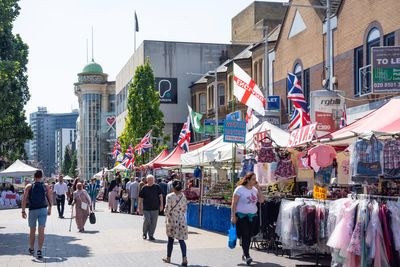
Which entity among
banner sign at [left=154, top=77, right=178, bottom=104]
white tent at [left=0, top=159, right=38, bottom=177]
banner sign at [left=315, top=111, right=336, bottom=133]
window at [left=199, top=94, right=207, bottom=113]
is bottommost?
white tent at [left=0, top=159, right=38, bottom=177]

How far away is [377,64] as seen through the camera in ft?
43.3

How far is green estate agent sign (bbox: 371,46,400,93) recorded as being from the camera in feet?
42.9

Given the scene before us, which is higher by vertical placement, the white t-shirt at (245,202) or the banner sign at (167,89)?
the banner sign at (167,89)

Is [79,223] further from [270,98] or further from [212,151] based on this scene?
[270,98]

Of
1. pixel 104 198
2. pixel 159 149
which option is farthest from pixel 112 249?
pixel 104 198

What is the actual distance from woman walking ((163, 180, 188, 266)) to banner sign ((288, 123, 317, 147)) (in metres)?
2.92

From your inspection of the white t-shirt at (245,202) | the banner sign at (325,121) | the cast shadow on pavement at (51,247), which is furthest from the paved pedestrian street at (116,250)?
the banner sign at (325,121)

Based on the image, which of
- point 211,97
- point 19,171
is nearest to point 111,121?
point 211,97

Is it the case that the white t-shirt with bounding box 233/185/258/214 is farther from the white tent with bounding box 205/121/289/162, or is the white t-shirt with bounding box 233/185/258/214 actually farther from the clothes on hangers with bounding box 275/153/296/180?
the white tent with bounding box 205/121/289/162

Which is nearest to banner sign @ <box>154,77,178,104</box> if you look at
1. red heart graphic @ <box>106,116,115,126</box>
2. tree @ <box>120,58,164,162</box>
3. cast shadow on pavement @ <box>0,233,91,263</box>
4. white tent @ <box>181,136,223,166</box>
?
tree @ <box>120,58,164,162</box>

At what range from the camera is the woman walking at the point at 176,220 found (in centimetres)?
1187

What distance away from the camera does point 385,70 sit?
43.4ft

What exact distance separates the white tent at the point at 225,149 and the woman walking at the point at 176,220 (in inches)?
156

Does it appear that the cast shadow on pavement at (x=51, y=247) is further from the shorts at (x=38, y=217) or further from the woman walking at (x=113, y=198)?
the woman walking at (x=113, y=198)
